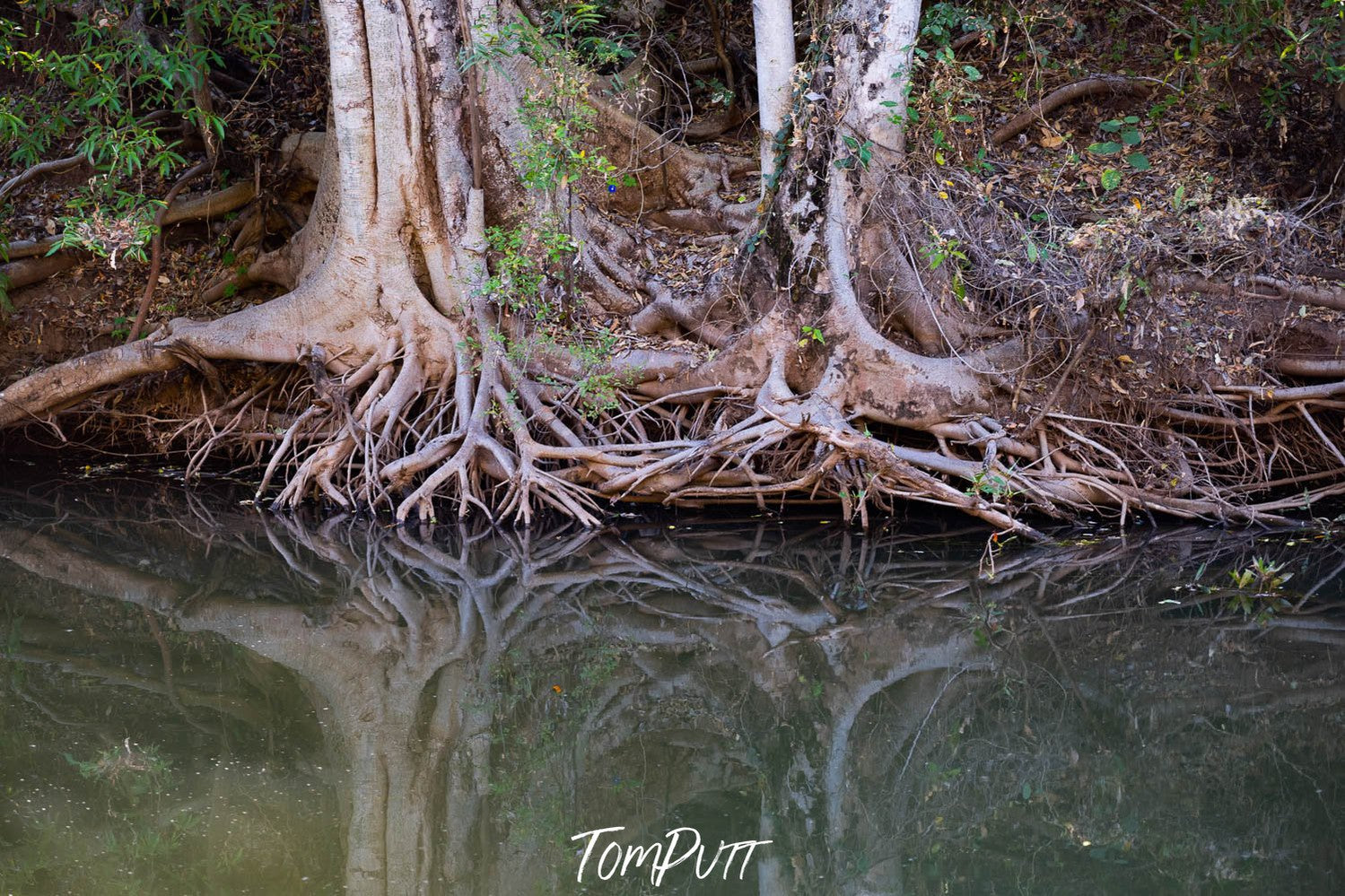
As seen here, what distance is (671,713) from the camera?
12.5 feet

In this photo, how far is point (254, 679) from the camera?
4.08 m

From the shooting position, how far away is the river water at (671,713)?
9.73 feet

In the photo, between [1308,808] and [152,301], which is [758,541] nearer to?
[1308,808]

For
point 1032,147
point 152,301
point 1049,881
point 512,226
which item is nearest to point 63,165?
point 152,301

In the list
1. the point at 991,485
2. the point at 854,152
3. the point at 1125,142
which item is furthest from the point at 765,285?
the point at 1125,142

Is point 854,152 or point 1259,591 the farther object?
point 854,152

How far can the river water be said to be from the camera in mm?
2965

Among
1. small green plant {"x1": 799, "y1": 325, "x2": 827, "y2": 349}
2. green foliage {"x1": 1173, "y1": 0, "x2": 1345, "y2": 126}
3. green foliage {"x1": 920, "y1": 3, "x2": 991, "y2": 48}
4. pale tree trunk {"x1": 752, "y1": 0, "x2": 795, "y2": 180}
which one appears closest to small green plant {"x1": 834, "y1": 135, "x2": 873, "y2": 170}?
pale tree trunk {"x1": 752, "y1": 0, "x2": 795, "y2": 180}

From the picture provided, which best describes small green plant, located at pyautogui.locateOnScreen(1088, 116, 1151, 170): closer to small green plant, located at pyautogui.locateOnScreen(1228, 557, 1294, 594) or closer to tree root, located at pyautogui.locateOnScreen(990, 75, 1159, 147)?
tree root, located at pyautogui.locateOnScreen(990, 75, 1159, 147)

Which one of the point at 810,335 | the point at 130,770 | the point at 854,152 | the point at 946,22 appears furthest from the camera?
the point at 946,22

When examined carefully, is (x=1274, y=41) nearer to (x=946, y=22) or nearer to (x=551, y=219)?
(x=946, y=22)

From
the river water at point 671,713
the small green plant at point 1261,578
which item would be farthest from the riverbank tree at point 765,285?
the small green plant at point 1261,578

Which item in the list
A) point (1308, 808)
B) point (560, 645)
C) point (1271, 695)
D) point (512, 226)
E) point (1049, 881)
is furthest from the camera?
point (512, 226)

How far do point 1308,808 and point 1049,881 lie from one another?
0.78m
